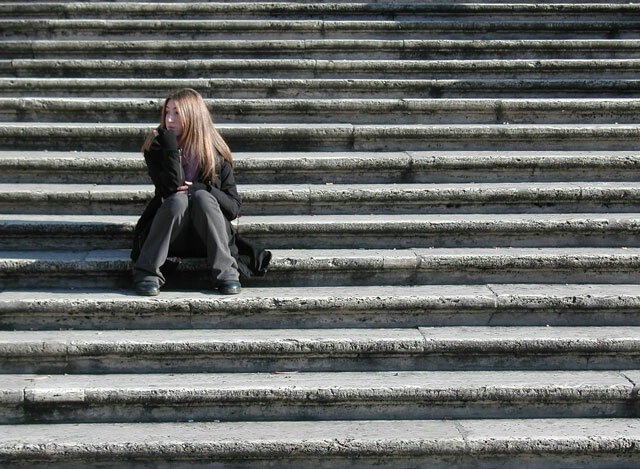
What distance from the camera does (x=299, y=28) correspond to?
7812 millimetres

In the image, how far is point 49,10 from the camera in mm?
7973

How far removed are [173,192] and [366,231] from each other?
1.29 metres

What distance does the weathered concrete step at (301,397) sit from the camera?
4.42 meters

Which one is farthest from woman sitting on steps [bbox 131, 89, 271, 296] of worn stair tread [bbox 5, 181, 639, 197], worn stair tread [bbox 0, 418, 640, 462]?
worn stair tread [bbox 0, 418, 640, 462]

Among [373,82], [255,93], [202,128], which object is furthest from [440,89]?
[202,128]

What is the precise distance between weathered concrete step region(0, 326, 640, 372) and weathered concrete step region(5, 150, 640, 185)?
150 cm

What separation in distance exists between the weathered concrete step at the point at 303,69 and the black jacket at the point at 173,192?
2.35 m

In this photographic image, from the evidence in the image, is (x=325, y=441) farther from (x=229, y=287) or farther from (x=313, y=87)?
(x=313, y=87)

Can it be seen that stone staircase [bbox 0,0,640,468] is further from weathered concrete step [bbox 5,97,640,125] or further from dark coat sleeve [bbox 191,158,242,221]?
dark coat sleeve [bbox 191,158,242,221]

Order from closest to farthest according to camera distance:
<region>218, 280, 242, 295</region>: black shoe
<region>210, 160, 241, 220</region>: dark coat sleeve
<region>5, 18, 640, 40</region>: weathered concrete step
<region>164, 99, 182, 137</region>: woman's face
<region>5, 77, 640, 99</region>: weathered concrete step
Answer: <region>218, 280, 242, 295</region>: black shoe → <region>210, 160, 241, 220</region>: dark coat sleeve → <region>164, 99, 182, 137</region>: woman's face → <region>5, 77, 640, 99</region>: weathered concrete step → <region>5, 18, 640, 40</region>: weathered concrete step

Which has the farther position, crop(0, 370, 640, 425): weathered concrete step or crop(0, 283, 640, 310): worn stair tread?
crop(0, 283, 640, 310): worn stair tread

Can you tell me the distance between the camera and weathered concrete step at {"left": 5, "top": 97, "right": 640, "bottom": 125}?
6617mm

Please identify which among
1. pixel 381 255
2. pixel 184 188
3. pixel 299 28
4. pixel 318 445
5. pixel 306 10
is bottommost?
pixel 318 445

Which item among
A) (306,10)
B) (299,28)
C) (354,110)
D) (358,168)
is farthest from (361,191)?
(306,10)
